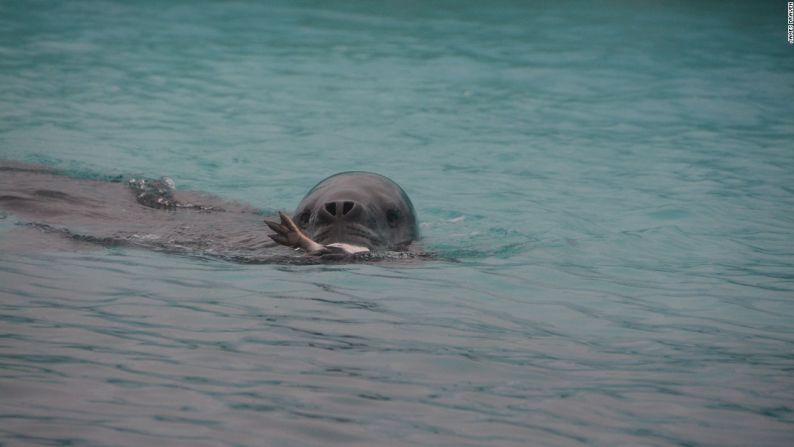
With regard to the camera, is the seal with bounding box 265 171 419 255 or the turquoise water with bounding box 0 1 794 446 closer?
the turquoise water with bounding box 0 1 794 446

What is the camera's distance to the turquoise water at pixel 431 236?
3812 mm

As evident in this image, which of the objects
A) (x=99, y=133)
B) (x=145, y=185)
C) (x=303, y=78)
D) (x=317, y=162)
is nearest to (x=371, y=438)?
(x=145, y=185)

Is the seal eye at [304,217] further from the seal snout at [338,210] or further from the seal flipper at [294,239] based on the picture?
the seal flipper at [294,239]

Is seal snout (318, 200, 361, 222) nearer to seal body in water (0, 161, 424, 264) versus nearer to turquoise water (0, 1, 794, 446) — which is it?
seal body in water (0, 161, 424, 264)

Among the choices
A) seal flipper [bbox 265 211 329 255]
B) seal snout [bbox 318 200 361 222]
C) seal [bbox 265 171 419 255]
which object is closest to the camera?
seal flipper [bbox 265 211 329 255]

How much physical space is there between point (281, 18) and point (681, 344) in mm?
14634

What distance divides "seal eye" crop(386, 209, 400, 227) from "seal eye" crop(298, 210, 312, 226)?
47 centimetres

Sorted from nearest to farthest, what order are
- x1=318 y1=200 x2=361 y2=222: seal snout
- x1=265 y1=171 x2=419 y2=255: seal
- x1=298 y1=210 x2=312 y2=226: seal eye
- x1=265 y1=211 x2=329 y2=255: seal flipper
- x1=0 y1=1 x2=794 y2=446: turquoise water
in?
x1=0 y1=1 x2=794 y2=446: turquoise water
x1=265 y1=211 x2=329 y2=255: seal flipper
x1=265 y1=171 x2=419 y2=255: seal
x1=318 y1=200 x2=361 y2=222: seal snout
x1=298 y1=210 x2=312 y2=226: seal eye

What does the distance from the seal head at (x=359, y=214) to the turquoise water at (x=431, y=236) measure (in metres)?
0.29

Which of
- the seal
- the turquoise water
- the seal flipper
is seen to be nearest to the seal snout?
the seal

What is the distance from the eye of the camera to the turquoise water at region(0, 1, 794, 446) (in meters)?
3.81

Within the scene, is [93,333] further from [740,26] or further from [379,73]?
[740,26]

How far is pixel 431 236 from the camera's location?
755cm

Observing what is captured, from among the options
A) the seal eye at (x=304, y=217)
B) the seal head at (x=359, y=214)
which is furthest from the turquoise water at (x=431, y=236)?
the seal eye at (x=304, y=217)
